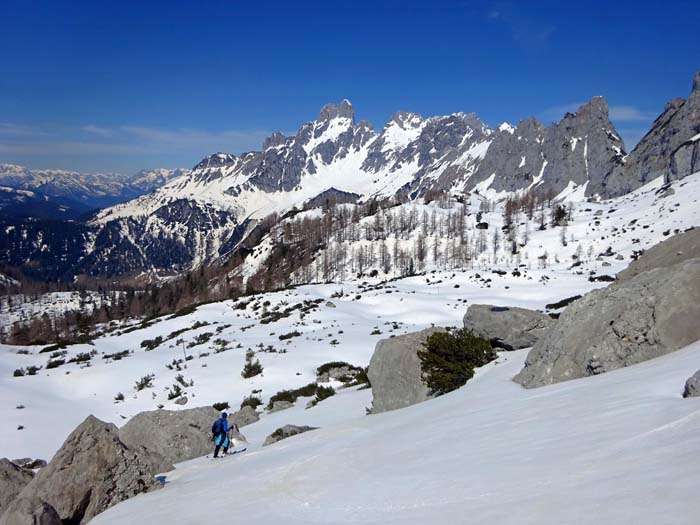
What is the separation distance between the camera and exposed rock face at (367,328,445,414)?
1548 cm

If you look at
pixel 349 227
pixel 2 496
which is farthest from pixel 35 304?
pixel 2 496

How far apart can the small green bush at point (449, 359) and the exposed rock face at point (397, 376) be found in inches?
14.6

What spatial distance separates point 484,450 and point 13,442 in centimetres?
2059

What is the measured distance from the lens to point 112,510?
9219mm

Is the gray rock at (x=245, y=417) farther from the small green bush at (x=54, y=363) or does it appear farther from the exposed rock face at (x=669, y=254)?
the small green bush at (x=54, y=363)

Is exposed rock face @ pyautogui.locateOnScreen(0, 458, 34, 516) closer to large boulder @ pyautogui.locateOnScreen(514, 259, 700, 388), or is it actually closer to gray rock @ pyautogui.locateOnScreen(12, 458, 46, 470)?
gray rock @ pyautogui.locateOnScreen(12, 458, 46, 470)

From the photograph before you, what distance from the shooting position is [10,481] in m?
11.8

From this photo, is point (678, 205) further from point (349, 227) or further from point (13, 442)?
point (13, 442)

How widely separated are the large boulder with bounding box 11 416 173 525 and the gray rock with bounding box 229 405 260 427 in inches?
367

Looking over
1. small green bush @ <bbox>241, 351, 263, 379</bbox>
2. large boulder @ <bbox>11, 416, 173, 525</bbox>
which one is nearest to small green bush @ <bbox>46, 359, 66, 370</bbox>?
small green bush @ <bbox>241, 351, 263, 379</bbox>

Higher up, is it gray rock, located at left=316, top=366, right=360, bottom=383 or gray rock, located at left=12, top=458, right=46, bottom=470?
gray rock, located at left=316, top=366, right=360, bottom=383

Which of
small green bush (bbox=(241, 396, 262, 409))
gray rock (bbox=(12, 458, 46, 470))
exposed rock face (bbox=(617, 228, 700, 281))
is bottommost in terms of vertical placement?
gray rock (bbox=(12, 458, 46, 470))

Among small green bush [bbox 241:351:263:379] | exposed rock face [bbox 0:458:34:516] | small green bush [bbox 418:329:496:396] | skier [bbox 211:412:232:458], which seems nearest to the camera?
exposed rock face [bbox 0:458:34:516]

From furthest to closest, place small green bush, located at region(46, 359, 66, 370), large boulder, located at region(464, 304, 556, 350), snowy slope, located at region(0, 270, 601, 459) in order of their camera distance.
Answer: small green bush, located at region(46, 359, 66, 370) → snowy slope, located at region(0, 270, 601, 459) → large boulder, located at region(464, 304, 556, 350)
